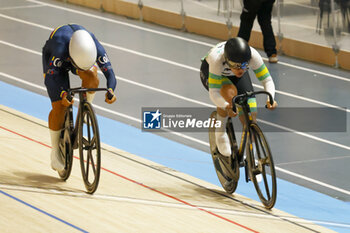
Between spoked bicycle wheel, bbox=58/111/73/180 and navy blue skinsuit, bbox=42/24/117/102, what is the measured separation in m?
0.26

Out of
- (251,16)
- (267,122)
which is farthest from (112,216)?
(251,16)

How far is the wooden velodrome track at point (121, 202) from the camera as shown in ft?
16.1

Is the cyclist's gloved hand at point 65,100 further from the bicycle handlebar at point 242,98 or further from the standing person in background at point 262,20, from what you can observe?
the standing person in background at point 262,20

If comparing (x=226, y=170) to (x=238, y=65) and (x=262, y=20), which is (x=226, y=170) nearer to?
(x=238, y=65)

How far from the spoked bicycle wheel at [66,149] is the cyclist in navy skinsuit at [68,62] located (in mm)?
85

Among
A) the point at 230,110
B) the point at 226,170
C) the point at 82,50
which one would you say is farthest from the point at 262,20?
the point at 82,50

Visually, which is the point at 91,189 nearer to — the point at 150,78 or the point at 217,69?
the point at 217,69

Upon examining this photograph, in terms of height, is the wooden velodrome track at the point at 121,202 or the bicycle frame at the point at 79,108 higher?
the bicycle frame at the point at 79,108

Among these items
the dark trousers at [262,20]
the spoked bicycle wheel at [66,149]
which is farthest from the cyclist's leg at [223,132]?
the dark trousers at [262,20]

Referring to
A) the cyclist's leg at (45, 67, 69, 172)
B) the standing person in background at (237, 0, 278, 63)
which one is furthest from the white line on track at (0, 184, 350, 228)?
the standing person in background at (237, 0, 278, 63)

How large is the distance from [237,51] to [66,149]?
152 cm

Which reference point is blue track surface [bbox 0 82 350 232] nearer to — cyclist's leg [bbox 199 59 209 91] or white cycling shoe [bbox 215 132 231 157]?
white cycling shoe [bbox 215 132 231 157]

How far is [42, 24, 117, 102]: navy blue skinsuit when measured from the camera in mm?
5426

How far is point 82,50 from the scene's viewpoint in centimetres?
527
